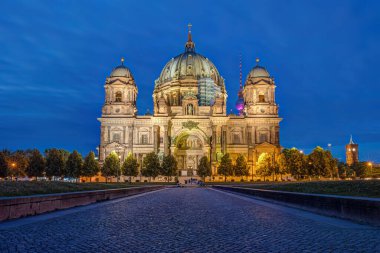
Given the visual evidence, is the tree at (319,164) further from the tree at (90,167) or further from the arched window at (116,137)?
the arched window at (116,137)

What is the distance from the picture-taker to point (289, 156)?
94625 millimetres

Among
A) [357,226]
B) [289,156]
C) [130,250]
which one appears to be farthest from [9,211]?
[289,156]

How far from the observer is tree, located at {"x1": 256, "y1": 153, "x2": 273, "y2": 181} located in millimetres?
93956

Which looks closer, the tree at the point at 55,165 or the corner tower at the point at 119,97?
the tree at the point at 55,165

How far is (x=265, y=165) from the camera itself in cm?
9588

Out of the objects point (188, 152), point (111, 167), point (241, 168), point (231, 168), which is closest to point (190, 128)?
point (188, 152)

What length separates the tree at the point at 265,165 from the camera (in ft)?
308

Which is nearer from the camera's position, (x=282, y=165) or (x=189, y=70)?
(x=282, y=165)

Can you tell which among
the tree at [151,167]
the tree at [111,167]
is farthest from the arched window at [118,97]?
the tree at [151,167]

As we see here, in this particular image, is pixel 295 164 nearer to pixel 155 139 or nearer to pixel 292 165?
pixel 292 165

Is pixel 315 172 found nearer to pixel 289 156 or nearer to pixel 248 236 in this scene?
pixel 289 156

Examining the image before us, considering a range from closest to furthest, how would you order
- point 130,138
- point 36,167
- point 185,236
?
point 185,236, point 36,167, point 130,138

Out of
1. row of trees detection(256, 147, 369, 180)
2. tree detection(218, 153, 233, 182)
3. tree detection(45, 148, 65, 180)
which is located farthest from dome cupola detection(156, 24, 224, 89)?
tree detection(45, 148, 65, 180)

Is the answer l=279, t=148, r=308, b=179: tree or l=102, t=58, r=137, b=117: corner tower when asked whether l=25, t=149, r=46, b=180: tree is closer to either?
l=102, t=58, r=137, b=117: corner tower
